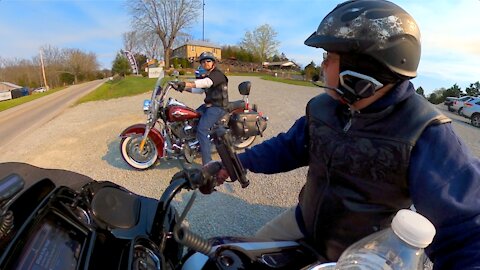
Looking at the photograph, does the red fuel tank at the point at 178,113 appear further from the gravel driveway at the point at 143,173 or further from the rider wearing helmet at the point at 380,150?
the rider wearing helmet at the point at 380,150

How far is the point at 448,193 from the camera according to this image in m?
0.99

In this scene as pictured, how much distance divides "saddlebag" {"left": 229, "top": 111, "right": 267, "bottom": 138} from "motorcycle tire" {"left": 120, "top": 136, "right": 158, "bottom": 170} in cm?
149

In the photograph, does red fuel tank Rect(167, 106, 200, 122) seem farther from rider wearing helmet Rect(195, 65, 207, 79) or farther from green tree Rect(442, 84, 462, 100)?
green tree Rect(442, 84, 462, 100)

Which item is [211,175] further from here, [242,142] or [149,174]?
[242,142]

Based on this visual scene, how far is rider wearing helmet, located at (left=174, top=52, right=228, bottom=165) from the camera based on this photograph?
Result: 475 cm

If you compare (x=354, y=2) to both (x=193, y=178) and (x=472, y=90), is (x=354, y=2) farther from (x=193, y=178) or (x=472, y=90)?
(x=472, y=90)

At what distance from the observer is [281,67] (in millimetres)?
50875

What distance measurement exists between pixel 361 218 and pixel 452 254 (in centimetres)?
36

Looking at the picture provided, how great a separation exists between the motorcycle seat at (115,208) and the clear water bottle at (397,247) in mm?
894

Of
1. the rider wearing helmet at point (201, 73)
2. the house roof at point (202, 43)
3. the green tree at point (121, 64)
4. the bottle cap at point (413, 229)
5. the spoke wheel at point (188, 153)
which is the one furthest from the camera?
the house roof at point (202, 43)

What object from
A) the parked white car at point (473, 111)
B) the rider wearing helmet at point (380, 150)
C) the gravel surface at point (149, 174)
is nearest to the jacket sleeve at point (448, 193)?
the rider wearing helmet at point (380, 150)

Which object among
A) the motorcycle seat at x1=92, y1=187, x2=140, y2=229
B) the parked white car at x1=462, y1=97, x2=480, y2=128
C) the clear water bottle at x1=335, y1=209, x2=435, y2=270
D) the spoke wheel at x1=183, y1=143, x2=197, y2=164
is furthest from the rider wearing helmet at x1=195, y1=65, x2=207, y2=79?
the parked white car at x1=462, y1=97, x2=480, y2=128

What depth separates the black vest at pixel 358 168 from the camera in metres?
1.16

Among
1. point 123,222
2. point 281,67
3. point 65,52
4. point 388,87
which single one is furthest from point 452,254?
point 65,52
